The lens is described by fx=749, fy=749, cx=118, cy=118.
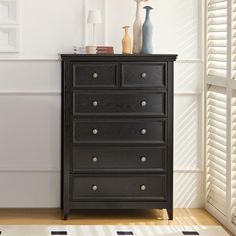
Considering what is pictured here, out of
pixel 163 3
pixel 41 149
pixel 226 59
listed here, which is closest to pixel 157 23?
pixel 163 3

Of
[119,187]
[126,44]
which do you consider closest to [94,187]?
[119,187]

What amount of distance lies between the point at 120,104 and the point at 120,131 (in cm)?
19

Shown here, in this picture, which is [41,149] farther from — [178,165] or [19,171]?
[178,165]

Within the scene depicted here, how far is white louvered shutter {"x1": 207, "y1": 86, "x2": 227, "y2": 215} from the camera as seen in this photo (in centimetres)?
536

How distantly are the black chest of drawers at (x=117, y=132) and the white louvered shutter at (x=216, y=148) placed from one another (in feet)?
1.22

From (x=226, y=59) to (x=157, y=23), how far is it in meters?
0.77

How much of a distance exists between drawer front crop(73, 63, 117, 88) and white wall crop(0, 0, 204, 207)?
0.48 m

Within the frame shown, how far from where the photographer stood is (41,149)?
5738mm

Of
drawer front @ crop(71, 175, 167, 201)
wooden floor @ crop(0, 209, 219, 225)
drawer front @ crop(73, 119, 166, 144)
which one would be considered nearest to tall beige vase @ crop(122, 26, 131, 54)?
drawer front @ crop(73, 119, 166, 144)

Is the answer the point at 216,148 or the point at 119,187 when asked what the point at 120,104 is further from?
the point at 216,148

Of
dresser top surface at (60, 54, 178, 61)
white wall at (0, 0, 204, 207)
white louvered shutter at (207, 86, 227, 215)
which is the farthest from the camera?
white wall at (0, 0, 204, 207)

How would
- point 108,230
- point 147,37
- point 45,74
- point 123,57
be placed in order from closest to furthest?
point 108,230
point 123,57
point 147,37
point 45,74

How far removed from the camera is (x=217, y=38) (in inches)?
215

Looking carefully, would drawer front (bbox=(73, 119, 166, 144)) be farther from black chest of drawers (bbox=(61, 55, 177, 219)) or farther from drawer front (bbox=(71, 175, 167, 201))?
drawer front (bbox=(71, 175, 167, 201))
